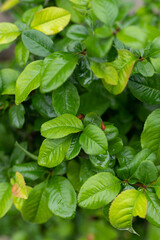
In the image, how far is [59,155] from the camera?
0.68m

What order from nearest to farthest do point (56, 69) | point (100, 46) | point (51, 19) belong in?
1. point (100, 46)
2. point (56, 69)
3. point (51, 19)

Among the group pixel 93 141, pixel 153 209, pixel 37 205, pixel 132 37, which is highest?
pixel 132 37

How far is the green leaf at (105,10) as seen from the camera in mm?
568

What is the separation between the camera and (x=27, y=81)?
0.69 m

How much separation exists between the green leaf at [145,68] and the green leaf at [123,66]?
3 centimetres

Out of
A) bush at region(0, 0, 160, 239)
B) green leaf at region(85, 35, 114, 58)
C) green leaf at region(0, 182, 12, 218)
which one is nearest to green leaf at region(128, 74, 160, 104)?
bush at region(0, 0, 160, 239)

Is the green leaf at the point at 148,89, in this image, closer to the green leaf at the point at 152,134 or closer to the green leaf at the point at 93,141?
the green leaf at the point at 152,134

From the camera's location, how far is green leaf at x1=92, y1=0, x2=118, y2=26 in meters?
0.57

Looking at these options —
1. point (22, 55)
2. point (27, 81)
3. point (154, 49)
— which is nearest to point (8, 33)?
point (22, 55)

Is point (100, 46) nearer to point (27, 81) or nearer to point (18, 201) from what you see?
point (27, 81)

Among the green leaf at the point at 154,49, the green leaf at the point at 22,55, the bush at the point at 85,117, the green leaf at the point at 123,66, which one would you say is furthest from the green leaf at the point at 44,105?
the green leaf at the point at 154,49

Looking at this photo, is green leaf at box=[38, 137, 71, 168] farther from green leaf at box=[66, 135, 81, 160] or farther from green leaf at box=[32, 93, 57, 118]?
green leaf at box=[32, 93, 57, 118]

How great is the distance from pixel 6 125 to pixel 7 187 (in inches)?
13.7

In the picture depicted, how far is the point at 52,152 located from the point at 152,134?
28 centimetres
